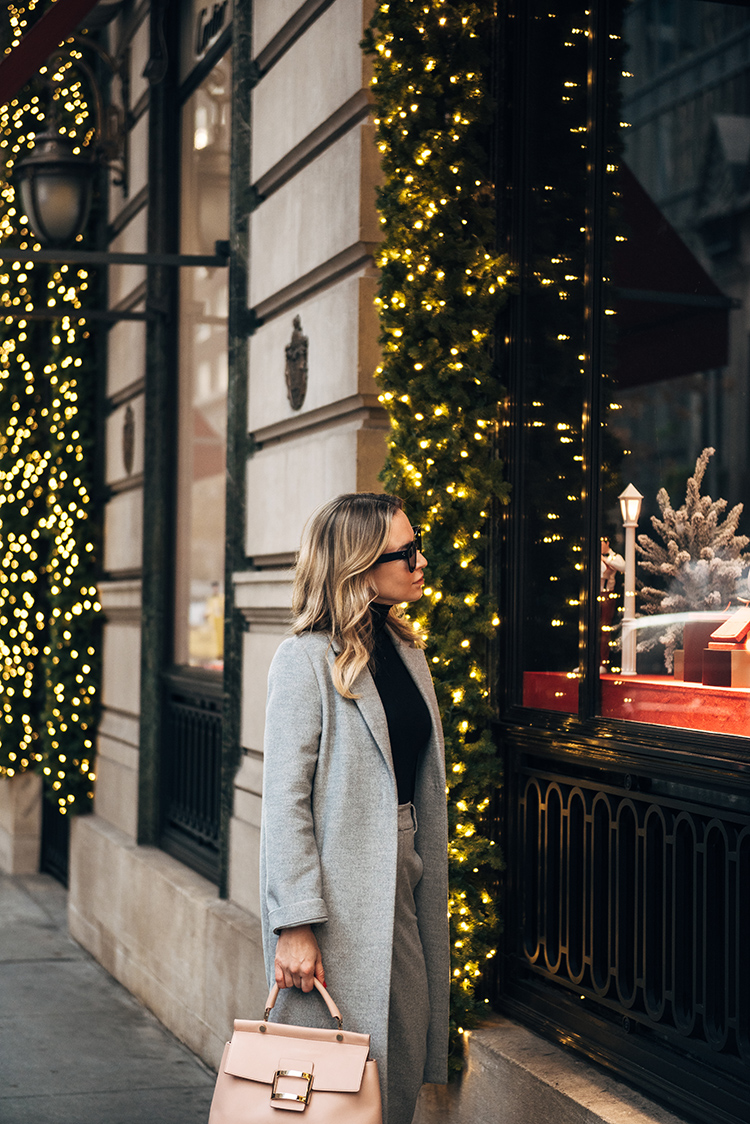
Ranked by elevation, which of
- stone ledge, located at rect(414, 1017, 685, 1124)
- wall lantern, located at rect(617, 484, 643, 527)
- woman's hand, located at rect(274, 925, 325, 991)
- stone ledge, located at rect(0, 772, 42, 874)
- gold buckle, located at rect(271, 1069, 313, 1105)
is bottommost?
stone ledge, located at rect(0, 772, 42, 874)

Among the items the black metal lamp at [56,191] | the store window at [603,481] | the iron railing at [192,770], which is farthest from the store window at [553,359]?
the black metal lamp at [56,191]

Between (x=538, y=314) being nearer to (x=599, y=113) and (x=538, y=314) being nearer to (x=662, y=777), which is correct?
(x=599, y=113)

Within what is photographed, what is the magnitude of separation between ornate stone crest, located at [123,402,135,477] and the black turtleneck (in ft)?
17.9

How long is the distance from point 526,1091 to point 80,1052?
301 centimetres

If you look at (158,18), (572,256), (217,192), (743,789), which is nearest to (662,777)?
(743,789)

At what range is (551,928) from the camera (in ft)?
14.8

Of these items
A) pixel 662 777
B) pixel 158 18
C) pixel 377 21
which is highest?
pixel 158 18

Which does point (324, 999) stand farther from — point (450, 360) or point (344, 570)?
point (450, 360)

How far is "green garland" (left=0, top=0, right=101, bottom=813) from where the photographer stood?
9.42 m

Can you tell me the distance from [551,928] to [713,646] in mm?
1135

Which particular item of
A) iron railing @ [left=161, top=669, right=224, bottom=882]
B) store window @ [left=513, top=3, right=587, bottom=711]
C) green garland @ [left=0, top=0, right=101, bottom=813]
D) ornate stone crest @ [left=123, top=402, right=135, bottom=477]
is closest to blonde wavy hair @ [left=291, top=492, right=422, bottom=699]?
store window @ [left=513, top=3, right=587, bottom=711]

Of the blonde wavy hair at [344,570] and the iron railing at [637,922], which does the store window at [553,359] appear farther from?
the blonde wavy hair at [344,570]

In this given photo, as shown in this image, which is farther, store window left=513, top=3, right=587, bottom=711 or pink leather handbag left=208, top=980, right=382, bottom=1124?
store window left=513, top=3, right=587, bottom=711

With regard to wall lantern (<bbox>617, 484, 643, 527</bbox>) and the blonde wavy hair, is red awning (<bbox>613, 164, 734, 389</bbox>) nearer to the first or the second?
wall lantern (<bbox>617, 484, 643, 527</bbox>)
